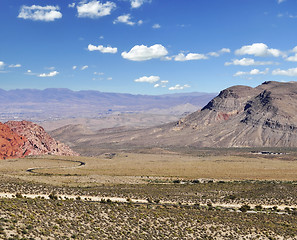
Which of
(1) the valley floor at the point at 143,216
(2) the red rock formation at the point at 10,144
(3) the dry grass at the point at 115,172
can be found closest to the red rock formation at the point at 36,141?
(2) the red rock formation at the point at 10,144

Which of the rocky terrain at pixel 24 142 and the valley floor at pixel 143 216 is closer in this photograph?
the valley floor at pixel 143 216

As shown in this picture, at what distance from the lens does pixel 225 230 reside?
28906 mm

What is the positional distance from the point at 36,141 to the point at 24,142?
676 cm

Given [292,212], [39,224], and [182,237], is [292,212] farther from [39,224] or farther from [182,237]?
[39,224]

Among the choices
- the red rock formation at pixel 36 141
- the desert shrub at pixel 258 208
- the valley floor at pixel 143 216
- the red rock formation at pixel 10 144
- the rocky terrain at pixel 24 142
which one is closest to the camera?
the valley floor at pixel 143 216

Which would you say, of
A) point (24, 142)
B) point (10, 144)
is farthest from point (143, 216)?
point (24, 142)

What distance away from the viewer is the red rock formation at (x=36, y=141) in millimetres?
114312

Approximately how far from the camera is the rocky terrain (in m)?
102

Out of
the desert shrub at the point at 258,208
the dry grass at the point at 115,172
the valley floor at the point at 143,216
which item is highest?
the valley floor at the point at 143,216

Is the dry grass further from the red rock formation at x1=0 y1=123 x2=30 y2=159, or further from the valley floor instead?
the valley floor

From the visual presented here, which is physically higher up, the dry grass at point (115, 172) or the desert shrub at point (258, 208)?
the desert shrub at point (258, 208)

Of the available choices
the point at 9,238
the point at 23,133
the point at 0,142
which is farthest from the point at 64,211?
the point at 23,133

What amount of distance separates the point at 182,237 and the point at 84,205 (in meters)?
8.61

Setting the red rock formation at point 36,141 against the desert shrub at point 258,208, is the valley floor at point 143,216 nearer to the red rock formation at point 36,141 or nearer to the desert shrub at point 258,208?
the desert shrub at point 258,208
